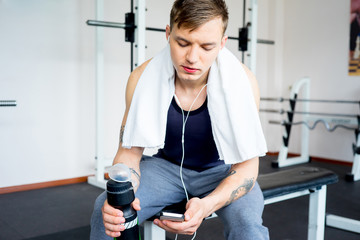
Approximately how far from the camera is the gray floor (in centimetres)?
209

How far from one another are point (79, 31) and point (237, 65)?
2316 mm

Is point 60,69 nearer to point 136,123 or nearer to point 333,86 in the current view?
point 136,123

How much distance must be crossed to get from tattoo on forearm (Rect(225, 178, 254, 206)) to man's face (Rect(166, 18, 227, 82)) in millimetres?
371

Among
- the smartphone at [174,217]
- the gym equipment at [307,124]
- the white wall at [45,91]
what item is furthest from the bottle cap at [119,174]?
the gym equipment at [307,124]

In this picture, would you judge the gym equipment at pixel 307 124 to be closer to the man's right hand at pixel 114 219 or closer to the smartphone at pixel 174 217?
the smartphone at pixel 174 217

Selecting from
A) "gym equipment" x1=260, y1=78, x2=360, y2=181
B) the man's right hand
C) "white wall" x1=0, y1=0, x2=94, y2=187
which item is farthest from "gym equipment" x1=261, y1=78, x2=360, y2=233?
the man's right hand

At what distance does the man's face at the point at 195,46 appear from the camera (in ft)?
3.48

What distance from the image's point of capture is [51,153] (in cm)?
311

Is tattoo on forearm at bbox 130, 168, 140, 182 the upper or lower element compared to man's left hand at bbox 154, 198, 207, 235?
upper

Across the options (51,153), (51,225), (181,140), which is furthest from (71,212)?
(181,140)

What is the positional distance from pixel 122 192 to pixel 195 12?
563mm

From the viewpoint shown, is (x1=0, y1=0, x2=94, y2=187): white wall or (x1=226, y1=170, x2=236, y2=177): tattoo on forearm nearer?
(x1=226, y1=170, x2=236, y2=177): tattoo on forearm

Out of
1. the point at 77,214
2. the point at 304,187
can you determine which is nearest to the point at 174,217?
the point at 304,187

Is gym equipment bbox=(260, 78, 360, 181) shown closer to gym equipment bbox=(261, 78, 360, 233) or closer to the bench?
gym equipment bbox=(261, 78, 360, 233)
